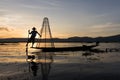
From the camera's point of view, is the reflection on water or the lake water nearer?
the lake water

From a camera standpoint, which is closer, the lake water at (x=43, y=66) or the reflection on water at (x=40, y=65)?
the lake water at (x=43, y=66)

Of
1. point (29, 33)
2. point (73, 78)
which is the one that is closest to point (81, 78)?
point (73, 78)

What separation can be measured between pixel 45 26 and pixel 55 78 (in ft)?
71.2

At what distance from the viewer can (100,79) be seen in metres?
15.0

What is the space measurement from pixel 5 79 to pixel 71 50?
31.6 m

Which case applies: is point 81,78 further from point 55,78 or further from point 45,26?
point 45,26

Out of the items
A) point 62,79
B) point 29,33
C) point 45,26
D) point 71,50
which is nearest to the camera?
point 62,79

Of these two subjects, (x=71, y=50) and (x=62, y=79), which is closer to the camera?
(x=62, y=79)

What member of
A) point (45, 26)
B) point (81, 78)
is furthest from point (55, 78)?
point (45, 26)

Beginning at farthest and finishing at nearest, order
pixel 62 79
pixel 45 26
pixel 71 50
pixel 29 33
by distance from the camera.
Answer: pixel 71 50 → pixel 45 26 → pixel 29 33 → pixel 62 79

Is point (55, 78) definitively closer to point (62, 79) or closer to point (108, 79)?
point (62, 79)

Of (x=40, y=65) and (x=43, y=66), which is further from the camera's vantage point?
(x=40, y=65)

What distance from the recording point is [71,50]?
4625 cm

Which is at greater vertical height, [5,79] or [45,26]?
[45,26]
